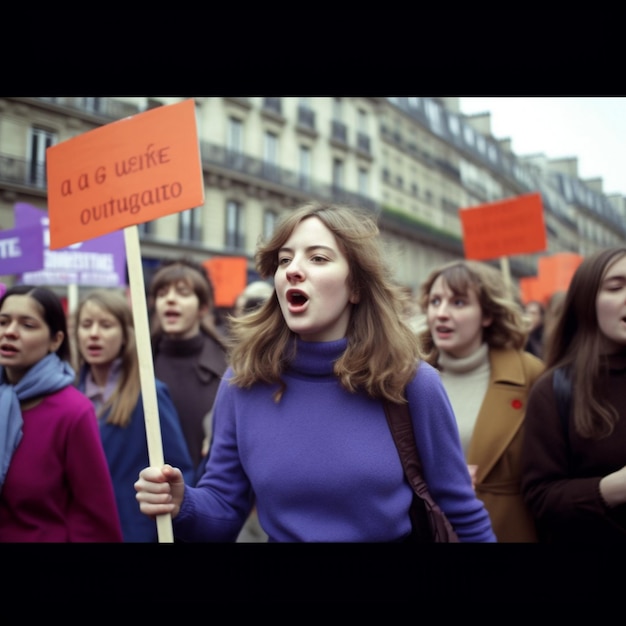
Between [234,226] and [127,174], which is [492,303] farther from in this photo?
[234,226]

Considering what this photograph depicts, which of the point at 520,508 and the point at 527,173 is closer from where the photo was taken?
the point at 520,508

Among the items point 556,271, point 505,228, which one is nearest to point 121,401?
point 505,228

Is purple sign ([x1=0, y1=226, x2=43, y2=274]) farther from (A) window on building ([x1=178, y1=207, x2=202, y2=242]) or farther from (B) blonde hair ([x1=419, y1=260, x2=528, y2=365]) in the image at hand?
(A) window on building ([x1=178, y1=207, x2=202, y2=242])

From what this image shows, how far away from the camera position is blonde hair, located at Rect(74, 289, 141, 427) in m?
3.00

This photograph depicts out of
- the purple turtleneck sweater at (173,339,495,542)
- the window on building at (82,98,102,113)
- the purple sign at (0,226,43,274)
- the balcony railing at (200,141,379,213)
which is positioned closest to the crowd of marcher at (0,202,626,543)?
the purple turtleneck sweater at (173,339,495,542)

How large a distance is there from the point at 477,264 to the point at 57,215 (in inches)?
73.9

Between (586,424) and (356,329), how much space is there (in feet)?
2.79

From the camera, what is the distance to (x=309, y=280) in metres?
1.89

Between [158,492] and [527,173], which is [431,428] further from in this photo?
[527,173]

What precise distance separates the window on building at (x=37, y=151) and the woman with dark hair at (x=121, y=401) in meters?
14.7

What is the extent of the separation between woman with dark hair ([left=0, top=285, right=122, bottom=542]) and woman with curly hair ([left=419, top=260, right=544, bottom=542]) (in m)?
1.48

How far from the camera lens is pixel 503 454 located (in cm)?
265

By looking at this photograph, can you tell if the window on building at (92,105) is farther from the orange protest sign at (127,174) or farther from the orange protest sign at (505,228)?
the orange protest sign at (127,174)
